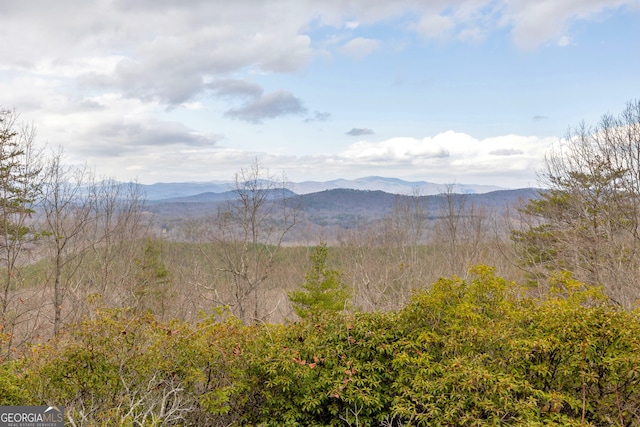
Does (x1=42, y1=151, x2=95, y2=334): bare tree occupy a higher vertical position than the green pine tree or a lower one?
higher

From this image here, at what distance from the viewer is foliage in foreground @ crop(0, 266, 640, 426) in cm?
452

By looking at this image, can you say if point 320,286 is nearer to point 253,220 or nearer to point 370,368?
point 253,220

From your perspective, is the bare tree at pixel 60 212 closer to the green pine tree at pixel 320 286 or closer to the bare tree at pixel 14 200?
the bare tree at pixel 14 200

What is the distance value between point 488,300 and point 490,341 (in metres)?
0.93

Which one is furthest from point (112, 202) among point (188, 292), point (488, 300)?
point (488, 300)

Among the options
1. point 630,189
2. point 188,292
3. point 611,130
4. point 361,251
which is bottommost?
point 188,292

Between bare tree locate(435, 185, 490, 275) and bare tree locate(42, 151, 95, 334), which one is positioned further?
bare tree locate(435, 185, 490, 275)

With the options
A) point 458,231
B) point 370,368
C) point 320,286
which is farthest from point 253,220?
point 458,231

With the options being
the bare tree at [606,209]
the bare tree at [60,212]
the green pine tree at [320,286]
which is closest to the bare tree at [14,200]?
the bare tree at [60,212]

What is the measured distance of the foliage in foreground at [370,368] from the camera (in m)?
4.52

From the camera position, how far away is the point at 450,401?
177 inches

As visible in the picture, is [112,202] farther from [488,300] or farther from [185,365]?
[488,300]

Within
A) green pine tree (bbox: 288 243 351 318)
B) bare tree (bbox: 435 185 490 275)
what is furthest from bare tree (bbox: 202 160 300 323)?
bare tree (bbox: 435 185 490 275)

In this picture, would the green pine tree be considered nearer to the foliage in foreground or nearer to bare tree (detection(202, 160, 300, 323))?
bare tree (detection(202, 160, 300, 323))
